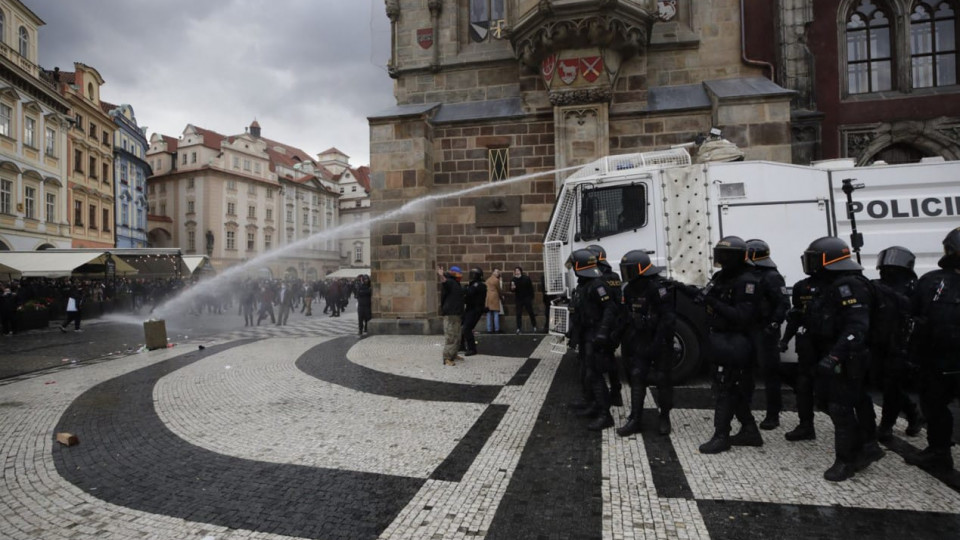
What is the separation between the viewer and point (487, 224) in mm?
13234

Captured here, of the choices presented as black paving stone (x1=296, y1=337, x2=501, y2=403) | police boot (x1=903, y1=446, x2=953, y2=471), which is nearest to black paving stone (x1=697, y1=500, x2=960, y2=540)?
police boot (x1=903, y1=446, x2=953, y2=471)

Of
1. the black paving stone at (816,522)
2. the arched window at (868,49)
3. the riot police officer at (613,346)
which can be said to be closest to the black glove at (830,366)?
the black paving stone at (816,522)

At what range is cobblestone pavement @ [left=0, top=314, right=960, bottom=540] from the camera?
3.27 metres

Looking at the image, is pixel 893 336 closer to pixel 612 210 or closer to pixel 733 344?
pixel 733 344

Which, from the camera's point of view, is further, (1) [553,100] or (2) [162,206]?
(2) [162,206]

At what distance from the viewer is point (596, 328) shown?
17.3 feet

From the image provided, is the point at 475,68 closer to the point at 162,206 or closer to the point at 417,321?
the point at 417,321

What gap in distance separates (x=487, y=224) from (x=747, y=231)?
7201 millimetres

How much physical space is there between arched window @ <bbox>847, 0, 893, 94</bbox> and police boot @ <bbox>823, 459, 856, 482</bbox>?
14567 millimetres

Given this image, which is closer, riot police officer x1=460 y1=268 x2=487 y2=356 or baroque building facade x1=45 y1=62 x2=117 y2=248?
riot police officer x1=460 y1=268 x2=487 y2=356

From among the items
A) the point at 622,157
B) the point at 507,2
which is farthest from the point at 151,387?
the point at 507,2

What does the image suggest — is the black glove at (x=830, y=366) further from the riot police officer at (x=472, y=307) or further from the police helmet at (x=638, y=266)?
the riot police officer at (x=472, y=307)

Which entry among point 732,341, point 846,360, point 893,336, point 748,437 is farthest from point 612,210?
point 846,360

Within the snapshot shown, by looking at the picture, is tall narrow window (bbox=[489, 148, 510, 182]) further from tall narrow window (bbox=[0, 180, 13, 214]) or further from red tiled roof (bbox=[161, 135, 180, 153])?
red tiled roof (bbox=[161, 135, 180, 153])
